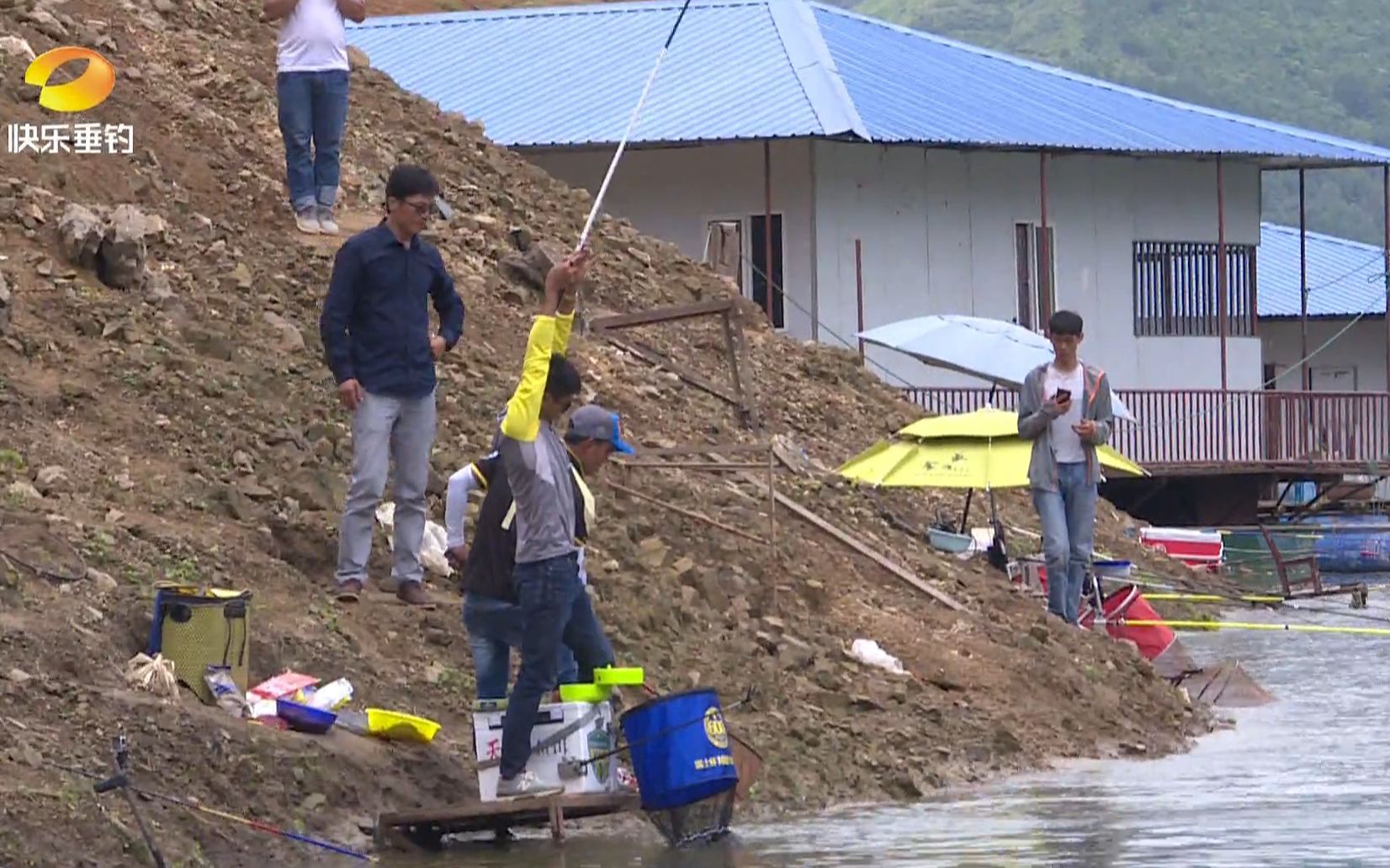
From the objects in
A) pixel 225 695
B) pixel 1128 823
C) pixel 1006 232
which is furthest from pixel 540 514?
pixel 1006 232

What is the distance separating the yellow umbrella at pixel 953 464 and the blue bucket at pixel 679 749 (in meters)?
6.91

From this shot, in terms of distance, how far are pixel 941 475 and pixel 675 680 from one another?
16.3 ft

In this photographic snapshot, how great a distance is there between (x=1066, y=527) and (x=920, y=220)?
19333 mm

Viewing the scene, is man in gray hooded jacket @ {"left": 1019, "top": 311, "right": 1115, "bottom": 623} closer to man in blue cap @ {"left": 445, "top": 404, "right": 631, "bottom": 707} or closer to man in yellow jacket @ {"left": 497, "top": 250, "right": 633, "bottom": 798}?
man in blue cap @ {"left": 445, "top": 404, "right": 631, "bottom": 707}

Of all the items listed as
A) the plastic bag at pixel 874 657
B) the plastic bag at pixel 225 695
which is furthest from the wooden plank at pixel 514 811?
the plastic bag at pixel 874 657

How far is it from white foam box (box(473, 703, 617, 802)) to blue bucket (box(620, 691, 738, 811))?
198 mm

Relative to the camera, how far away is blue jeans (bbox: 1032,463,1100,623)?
50.9ft

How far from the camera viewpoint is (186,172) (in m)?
17.7

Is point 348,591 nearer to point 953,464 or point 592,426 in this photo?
point 592,426

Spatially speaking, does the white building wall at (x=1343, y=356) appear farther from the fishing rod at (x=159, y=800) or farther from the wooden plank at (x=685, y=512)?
the fishing rod at (x=159, y=800)

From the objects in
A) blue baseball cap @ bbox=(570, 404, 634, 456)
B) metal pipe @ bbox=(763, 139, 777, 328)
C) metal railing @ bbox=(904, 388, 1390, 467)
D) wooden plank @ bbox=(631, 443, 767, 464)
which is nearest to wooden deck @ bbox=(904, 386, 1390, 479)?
metal railing @ bbox=(904, 388, 1390, 467)

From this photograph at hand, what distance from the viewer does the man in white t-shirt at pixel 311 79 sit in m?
16.5

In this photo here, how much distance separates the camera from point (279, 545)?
1336 centimetres

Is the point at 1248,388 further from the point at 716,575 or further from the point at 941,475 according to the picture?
the point at 716,575
